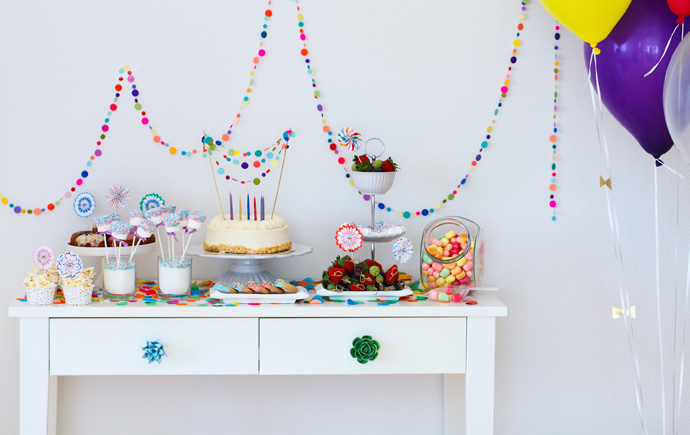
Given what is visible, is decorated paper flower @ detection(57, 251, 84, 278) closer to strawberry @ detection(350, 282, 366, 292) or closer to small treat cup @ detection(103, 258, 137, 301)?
small treat cup @ detection(103, 258, 137, 301)

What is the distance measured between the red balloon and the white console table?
2.54 ft

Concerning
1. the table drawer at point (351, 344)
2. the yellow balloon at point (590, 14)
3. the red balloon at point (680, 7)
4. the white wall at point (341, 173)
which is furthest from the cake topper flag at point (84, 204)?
the red balloon at point (680, 7)

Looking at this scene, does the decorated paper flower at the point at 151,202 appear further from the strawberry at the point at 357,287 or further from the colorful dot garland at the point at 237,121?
the strawberry at the point at 357,287

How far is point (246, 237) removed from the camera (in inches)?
66.2

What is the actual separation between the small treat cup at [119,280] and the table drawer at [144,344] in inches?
4.0

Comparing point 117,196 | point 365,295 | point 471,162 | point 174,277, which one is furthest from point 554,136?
point 117,196

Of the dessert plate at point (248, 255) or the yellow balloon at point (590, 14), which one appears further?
the dessert plate at point (248, 255)

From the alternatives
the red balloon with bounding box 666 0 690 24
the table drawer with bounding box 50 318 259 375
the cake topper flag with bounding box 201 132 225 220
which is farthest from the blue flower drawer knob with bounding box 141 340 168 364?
the red balloon with bounding box 666 0 690 24

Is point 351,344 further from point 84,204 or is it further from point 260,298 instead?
point 84,204

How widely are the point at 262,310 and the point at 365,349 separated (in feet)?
0.85

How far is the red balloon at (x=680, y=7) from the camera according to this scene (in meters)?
1.50

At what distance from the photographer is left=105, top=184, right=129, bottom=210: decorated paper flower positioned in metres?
1.79

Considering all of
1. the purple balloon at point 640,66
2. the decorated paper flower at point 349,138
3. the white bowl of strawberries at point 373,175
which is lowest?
the white bowl of strawberries at point 373,175

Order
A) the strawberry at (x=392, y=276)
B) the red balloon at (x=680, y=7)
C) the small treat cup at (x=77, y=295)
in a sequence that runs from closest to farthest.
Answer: the red balloon at (x=680, y=7)
the small treat cup at (x=77, y=295)
the strawberry at (x=392, y=276)
